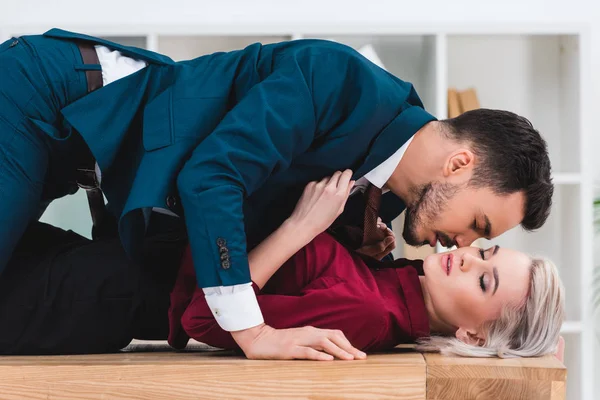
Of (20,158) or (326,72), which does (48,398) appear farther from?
(326,72)

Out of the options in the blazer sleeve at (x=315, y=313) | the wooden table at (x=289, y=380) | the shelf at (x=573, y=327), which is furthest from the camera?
the shelf at (x=573, y=327)

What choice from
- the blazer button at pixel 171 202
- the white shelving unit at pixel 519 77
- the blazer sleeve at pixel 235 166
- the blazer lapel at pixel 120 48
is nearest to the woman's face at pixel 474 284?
the blazer sleeve at pixel 235 166

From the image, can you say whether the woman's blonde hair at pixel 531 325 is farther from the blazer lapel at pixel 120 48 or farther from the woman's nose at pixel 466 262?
the blazer lapel at pixel 120 48

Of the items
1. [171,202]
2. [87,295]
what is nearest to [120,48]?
[171,202]

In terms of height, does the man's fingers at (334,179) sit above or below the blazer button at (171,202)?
above

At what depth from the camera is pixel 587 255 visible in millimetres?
3420

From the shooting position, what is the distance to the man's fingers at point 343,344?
5.33 ft

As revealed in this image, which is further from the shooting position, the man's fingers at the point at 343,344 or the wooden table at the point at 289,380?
the man's fingers at the point at 343,344

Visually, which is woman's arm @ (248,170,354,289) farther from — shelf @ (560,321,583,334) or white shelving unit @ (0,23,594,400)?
shelf @ (560,321,583,334)

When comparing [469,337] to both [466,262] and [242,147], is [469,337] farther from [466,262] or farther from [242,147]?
[242,147]

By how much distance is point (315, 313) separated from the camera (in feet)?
5.68

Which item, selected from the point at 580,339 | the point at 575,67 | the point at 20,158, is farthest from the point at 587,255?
the point at 20,158

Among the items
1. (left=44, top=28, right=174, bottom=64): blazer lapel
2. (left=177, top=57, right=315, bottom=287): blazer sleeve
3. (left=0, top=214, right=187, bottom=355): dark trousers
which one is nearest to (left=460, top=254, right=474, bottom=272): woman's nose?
(left=177, top=57, right=315, bottom=287): blazer sleeve

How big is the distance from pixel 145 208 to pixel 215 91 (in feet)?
1.00
